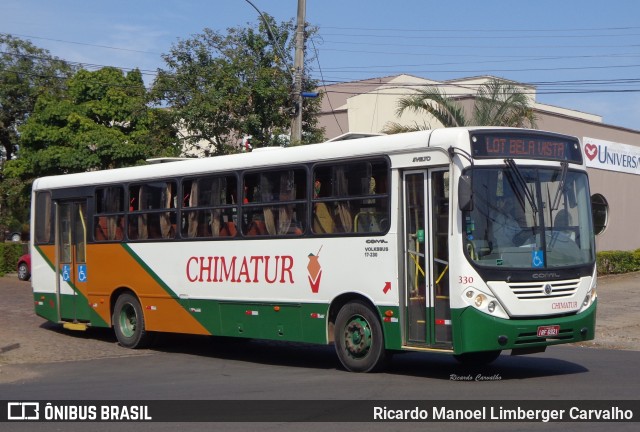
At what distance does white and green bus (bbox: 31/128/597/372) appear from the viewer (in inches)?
476

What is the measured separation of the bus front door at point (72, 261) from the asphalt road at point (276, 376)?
687 mm

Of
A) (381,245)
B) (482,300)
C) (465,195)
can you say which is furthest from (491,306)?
(381,245)

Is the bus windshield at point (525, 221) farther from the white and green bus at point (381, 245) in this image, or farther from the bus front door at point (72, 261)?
the bus front door at point (72, 261)

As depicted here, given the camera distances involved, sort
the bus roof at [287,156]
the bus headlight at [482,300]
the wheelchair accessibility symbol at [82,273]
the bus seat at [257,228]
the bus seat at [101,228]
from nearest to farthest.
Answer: the bus headlight at [482,300], the bus roof at [287,156], the bus seat at [257,228], the bus seat at [101,228], the wheelchair accessibility symbol at [82,273]

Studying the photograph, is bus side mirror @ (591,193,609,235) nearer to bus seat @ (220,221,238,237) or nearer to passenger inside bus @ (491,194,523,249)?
bus seat @ (220,221,238,237)

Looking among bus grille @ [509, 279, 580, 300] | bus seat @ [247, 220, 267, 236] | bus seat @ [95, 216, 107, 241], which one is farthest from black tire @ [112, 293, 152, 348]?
bus grille @ [509, 279, 580, 300]

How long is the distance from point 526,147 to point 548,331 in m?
2.42

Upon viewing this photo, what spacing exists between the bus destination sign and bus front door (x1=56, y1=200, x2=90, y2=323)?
952cm

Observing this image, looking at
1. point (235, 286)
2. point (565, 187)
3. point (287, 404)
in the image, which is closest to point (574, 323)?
point (565, 187)

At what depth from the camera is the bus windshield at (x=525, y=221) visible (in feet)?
39.6

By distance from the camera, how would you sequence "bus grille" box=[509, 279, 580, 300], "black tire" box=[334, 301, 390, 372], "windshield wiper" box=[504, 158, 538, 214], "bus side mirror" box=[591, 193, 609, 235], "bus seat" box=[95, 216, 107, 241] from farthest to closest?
"bus side mirror" box=[591, 193, 609, 235]
"bus seat" box=[95, 216, 107, 241]
"black tire" box=[334, 301, 390, 372]
"windshield wiper" box=[504, 158, 538, 214]
"bus grille" box=[509, 279, 580, 300]

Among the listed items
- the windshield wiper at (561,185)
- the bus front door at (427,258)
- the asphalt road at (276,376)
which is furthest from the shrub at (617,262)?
the bus front door at (427,258)

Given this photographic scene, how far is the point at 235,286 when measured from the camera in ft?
50.8

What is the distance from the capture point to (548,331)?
12148mm
